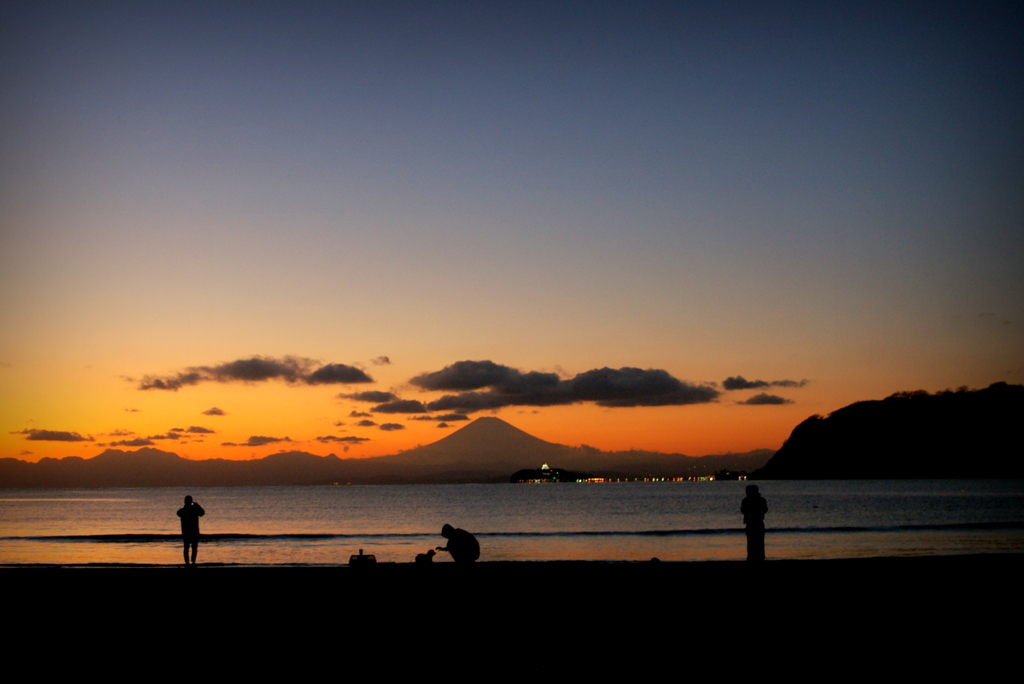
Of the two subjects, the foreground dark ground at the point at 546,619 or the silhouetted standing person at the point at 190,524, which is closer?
the foreground dark ground at the point at 546,619

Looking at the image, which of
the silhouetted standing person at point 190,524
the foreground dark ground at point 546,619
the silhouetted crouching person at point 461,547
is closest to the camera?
the foreground dark ground at point 546,619

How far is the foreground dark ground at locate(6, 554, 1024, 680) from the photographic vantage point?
8430 mm

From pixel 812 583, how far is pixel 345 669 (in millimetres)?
8283

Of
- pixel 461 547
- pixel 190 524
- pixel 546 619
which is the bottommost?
pixel 546 619

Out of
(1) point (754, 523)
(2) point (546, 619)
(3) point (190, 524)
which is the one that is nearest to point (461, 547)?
(2) point (546, 619)

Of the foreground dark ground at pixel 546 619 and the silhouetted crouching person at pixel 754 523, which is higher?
the silhouetted crouching person at pixel 754 523

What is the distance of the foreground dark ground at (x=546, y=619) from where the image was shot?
8430 mm

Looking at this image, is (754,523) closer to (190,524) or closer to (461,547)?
(461,547)

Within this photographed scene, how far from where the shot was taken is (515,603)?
38.9 ft

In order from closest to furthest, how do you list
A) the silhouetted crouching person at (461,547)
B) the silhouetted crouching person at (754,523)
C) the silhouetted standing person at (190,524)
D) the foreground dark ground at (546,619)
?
1. the foreground dark ground at (546,619)
2. the silhouetted crouching person at (461,547)
3. the silhouetted crouching person at (754,523)
4. the silhouetted standing person at (190,524)

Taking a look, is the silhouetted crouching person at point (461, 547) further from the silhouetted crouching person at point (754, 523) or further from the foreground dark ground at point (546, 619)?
the silhouetted crouching person at point (754, 523)

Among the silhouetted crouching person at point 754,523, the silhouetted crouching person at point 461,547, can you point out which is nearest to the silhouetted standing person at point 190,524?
the silhouetted crouching person at point 461,547

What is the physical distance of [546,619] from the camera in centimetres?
1065

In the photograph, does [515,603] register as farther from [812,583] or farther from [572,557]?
[572,557]
